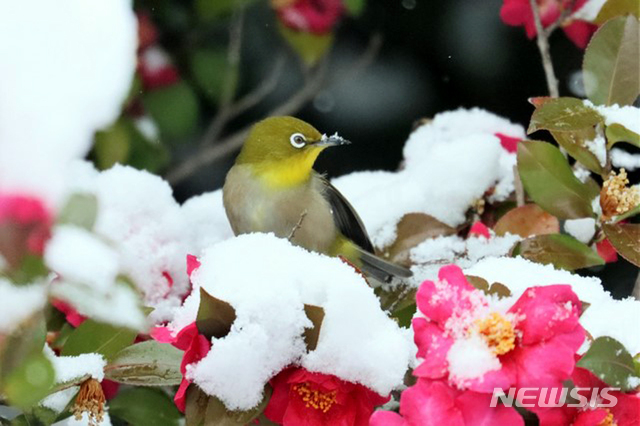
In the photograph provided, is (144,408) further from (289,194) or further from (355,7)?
(355,7)

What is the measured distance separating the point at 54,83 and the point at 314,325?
41 cm

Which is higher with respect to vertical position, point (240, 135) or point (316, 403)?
point (316, 403)

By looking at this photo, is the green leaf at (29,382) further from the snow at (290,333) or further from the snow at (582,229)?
the snow at (582,229)

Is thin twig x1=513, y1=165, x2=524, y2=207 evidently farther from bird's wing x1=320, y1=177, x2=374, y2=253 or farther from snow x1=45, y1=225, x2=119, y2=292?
snow x1=45, y1=225, x2=119, y2=292

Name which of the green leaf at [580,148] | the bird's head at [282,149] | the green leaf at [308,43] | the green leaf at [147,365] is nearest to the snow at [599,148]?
the green leaf at [580,148]

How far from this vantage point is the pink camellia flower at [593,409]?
44 centimetres

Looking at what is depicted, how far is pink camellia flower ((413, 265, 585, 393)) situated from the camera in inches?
16.6

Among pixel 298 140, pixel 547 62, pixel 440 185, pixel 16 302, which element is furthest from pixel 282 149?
pixel 16 302

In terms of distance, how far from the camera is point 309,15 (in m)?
1.02

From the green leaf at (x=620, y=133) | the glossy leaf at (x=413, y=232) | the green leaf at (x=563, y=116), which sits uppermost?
the green leaf at (x=563, y=116)

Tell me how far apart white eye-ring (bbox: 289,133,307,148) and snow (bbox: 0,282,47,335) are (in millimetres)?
321

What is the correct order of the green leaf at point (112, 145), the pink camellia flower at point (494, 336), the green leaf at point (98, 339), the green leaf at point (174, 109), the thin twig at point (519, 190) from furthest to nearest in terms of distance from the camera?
1. the green leaf at point (174, 109)
2. the green leaf at point (112, 145)
3. the thin twig at point (519, 190)
4. the green leaf at point (98, 339)
5. the pink camellia flower at point (494, 336)

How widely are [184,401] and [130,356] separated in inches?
2.6

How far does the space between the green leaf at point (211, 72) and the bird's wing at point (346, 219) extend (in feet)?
0.85
